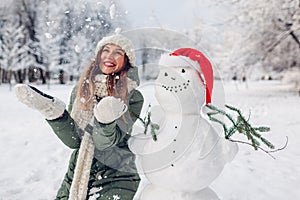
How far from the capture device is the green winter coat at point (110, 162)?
1.52 meters

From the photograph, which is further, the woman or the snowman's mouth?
the woman

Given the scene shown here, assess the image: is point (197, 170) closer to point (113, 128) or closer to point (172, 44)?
point (113, 128)

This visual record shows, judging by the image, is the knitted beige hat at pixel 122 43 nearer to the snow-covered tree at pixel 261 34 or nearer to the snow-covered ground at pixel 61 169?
the snow-covered ground at pixel 61 169

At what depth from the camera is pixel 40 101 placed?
133 cm

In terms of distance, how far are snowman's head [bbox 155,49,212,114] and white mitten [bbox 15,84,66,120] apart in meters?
0.52

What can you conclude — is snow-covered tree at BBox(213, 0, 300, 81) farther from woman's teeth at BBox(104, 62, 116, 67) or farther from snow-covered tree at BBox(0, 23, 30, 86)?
snow-covered tree at BBox(0, 23, 30, 86)

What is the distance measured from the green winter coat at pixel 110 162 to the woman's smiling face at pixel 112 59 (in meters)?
0.18

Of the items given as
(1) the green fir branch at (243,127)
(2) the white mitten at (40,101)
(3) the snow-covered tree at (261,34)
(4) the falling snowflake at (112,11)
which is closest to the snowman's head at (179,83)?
(1) the green fir branch at (243,127)

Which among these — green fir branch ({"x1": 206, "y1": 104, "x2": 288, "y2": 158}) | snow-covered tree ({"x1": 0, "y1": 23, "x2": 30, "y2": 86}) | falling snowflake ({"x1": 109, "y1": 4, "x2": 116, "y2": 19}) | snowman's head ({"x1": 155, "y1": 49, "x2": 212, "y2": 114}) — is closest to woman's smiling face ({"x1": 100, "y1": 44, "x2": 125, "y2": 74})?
falling snowflake ({"x1": 109, "y1": 4, "x2": 116, "y2": 19})

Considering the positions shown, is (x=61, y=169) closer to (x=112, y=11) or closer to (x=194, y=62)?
(x=112, y=11)

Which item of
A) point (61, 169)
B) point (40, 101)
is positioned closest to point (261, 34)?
point (61, 169)

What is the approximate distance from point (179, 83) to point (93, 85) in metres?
0.56

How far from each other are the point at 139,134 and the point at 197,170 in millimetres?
362

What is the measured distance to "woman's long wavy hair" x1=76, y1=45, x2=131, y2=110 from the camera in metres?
1.61
